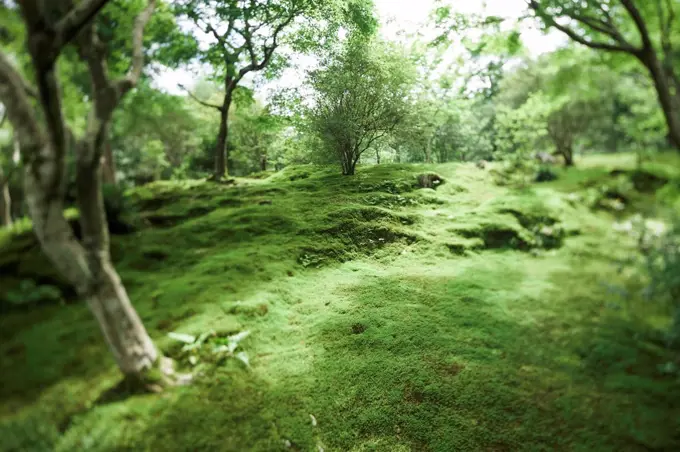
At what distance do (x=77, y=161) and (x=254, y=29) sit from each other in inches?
85.5

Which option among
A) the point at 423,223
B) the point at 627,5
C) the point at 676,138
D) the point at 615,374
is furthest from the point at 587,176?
the point at 423,223

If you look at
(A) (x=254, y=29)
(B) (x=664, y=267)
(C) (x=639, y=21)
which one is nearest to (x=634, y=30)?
(C) (x=639, y=21)

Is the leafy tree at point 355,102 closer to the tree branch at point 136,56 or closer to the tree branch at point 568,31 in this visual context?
the tree branch at point 136,56

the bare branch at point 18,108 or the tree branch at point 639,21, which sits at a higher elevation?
the tree branch at point 639,21

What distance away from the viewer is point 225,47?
3691 mm

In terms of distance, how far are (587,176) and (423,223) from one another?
12.4 ft

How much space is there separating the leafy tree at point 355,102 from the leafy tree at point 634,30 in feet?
9.78

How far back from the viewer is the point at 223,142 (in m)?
3.88

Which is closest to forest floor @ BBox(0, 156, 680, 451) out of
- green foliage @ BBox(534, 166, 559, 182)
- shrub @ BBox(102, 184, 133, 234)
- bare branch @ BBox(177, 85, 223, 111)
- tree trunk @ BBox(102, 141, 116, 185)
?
shrub @ BBox(102, 184, 133, 234)

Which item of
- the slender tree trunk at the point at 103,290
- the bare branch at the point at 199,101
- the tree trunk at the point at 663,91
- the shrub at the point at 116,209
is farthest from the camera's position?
the tree trunk at the point at 663,91

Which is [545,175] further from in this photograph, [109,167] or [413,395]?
[109,167]

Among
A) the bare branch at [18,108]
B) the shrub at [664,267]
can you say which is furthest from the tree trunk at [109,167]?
the shrub at [664,267]

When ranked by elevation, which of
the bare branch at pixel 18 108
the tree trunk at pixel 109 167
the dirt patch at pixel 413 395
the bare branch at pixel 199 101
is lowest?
the dirt patch at pixel 413 395

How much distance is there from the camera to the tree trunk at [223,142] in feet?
12.5
